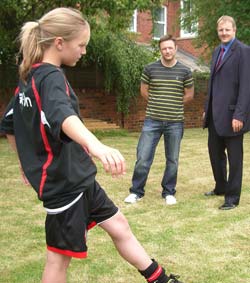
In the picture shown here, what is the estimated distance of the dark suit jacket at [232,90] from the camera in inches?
205

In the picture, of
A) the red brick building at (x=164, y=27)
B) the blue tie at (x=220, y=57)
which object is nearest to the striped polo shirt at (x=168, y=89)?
the blue tie at (x=220, y=57)

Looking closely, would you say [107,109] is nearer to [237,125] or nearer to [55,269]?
[237,125]

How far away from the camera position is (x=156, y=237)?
4570mm

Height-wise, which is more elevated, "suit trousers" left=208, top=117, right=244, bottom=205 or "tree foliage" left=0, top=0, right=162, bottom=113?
"tree foliage" left=0, top=0, right=162, bottom=113

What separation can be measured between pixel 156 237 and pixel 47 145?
2351 mm

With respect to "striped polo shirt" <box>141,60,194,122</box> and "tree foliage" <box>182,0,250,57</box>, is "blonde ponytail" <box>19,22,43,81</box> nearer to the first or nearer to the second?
"striped polo shirt" <box>141,60,194,122</box>

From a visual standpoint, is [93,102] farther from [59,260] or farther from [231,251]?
[59,260]

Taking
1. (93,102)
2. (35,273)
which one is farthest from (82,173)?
(93,102)

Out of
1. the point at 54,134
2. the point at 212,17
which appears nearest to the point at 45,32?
the point at 54,134

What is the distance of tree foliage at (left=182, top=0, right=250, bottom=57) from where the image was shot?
45.9 ft

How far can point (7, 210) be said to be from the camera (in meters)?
5.59

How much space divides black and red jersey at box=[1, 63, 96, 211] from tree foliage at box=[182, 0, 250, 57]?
39.5 feet

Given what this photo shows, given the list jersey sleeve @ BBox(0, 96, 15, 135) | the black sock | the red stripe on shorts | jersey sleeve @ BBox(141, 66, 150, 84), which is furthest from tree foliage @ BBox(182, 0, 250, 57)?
the red stripe on shorts

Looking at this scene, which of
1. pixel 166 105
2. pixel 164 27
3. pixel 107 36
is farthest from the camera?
pixel 164 27
